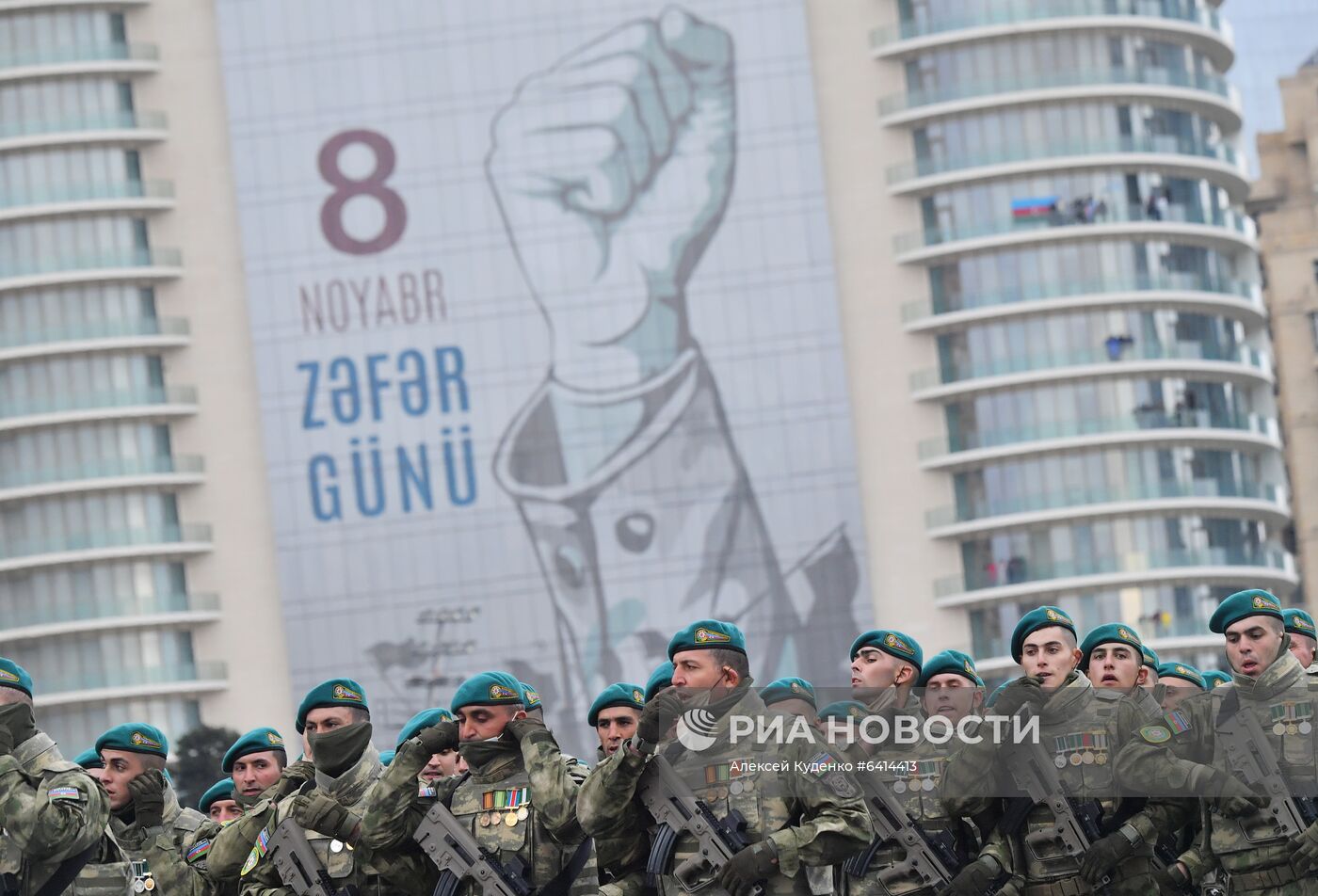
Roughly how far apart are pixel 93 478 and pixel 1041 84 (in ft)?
114

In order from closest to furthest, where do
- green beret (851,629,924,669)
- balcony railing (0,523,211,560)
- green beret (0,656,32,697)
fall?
green beret (0,656,32,697)
green beret (851,629,924,669)
balcony railing (0,523,211,560)

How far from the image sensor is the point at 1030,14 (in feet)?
289

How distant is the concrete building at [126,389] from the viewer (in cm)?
8775

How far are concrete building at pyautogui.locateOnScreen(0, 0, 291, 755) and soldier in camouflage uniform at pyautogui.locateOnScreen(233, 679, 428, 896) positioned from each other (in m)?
72.1

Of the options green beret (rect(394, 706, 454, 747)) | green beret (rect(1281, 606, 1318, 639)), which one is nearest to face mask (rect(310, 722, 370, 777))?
green beret (rect(394, 706, 454, 747))

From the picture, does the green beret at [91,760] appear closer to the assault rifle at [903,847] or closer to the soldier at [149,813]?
the soldier at [149,813]

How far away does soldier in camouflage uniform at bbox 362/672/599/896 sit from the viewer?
586 inches

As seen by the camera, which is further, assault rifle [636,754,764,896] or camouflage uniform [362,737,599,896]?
camouflage uniform [362,737,599,896]

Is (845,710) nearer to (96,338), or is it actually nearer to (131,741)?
(131,741)

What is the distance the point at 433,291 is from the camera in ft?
296

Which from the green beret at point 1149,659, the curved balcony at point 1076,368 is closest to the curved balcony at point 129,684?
the curved balcony at point 1076,368

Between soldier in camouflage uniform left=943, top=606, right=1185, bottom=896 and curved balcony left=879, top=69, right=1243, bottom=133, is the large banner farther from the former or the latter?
soldier in camouflage uniform left=943, top=606, right=1185, bottom=896

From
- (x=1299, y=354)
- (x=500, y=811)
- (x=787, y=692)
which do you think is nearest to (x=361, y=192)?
(x=1299, y=354)

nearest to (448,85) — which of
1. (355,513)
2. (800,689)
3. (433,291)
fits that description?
(433,291)
